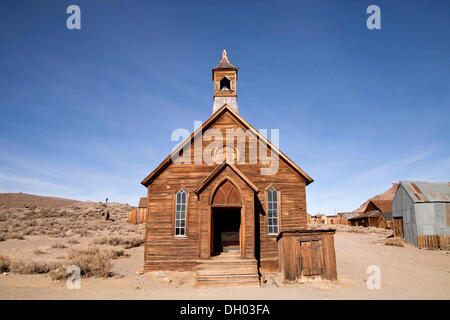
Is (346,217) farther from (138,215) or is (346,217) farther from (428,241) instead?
(138,215)

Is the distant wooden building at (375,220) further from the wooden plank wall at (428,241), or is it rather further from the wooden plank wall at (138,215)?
the wooden plank wall at (138,215)

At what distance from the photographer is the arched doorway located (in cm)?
1198

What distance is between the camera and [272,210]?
12914mm

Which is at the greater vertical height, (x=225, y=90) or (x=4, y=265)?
(x=225, y=90)

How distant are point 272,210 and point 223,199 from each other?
108 inches

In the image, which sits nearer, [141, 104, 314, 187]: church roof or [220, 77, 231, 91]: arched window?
[141, 104, 314, 187]: church roof

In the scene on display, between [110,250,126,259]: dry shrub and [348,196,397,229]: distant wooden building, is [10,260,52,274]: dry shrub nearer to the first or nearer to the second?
[110,250,126,259]: dry shrub

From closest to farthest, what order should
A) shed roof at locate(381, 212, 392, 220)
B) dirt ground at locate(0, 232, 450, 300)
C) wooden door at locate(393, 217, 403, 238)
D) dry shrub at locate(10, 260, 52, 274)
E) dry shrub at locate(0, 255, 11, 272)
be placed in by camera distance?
1. dirt ground at locate(0, 232, 450, 300)
2. dry shrub at locate(10, 260, 52, 274)
3. dry shrub at locate(0, 255, 11, 272)
4. wooden door at locate(393, 217, 403, 238)
5. shed roof at locate(381, 212, 392, 220)

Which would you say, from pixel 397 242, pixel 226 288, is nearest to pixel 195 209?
pixel 226 288

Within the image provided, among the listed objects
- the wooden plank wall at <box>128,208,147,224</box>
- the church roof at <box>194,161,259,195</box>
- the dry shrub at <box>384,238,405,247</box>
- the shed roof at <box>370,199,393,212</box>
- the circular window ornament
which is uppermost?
the circular window ornament

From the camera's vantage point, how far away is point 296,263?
1043cm

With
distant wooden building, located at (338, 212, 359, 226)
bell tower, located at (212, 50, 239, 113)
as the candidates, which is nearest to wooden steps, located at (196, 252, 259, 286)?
bell tower, located at (212, 50, 239, 113)
